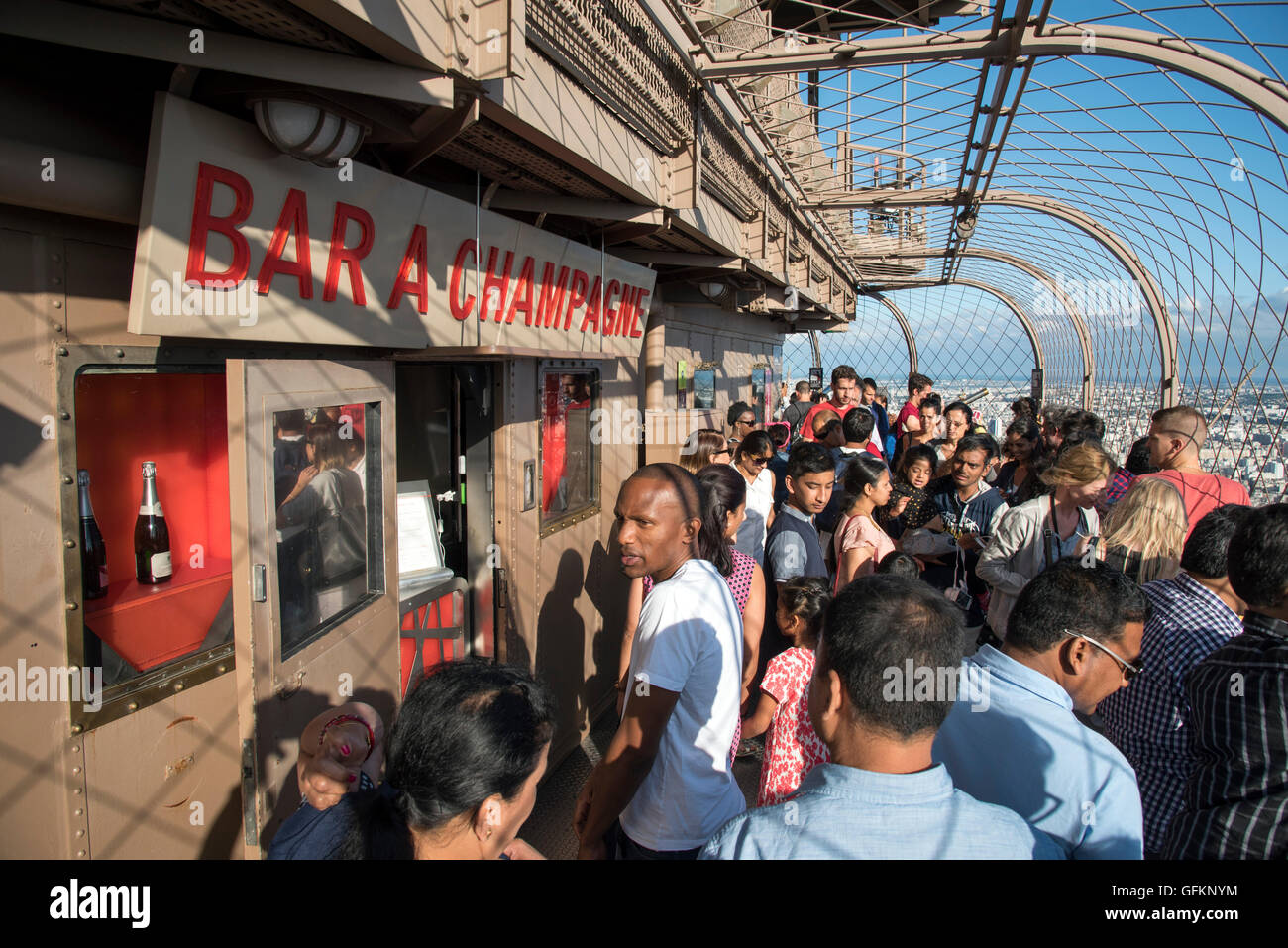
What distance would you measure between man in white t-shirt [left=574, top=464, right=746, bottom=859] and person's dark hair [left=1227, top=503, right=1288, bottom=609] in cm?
162

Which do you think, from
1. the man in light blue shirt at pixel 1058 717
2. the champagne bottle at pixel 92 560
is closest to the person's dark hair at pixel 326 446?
the champagne bottle at pixel 92 560

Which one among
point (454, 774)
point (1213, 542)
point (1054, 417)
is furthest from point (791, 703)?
point (1054, 417)

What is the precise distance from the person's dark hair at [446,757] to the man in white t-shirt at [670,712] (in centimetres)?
60

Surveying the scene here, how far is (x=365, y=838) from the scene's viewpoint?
5.19 feet

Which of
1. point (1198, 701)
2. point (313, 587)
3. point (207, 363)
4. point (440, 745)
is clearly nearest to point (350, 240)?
point (207, 363)

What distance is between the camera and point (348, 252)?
288cm

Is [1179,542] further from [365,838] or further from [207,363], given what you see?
[207,363]

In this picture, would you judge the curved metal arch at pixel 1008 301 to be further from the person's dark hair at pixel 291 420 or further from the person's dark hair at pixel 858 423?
the person's dark hair at pixel 291 420

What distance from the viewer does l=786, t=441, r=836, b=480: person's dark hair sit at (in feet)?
13.9

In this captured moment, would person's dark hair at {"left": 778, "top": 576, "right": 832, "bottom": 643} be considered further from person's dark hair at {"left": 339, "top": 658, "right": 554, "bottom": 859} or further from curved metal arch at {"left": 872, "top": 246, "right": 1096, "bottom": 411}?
curved metal arch at {"left": 872, "top": 246, "right": 1096, "bottom": 411}

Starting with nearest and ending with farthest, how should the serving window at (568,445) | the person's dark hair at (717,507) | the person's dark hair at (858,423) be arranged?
the person's dark hair at (717,507), the serving window at (568,445), the person's dark hair at (858,423)

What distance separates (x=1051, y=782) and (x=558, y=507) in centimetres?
378

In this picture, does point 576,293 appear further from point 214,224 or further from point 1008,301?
point 1008,301

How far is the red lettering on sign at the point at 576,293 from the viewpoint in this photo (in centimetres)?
489
